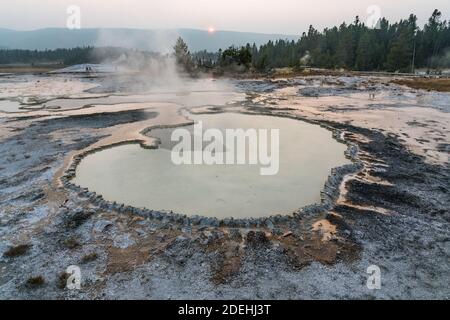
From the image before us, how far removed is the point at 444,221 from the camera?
420 inches

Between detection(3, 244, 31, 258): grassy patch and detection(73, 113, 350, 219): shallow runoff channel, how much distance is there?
3254mm

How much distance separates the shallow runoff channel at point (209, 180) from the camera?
37.9 ft

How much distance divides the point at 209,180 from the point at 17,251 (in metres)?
6.60

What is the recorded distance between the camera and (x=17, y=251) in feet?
30.1

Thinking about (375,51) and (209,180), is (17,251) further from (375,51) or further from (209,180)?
(375,51)

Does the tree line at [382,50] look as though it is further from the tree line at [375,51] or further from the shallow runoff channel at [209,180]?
the shallow runoff channel at [209,180]

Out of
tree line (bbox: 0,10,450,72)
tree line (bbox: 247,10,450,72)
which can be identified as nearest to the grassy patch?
tree line (bbox: 0,10,450,72)

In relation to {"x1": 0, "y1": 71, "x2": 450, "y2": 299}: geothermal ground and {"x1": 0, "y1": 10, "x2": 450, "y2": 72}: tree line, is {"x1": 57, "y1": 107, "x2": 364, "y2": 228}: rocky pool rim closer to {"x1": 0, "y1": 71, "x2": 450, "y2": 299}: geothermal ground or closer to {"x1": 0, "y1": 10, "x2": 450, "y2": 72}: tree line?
{"x1": 0, "y1": 71, "x2": 450, "y2": 299}: geothermal ground

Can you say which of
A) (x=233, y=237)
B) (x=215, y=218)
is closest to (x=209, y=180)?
(x=215, y=218)

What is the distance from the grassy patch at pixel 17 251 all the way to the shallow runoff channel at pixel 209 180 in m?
3.25
